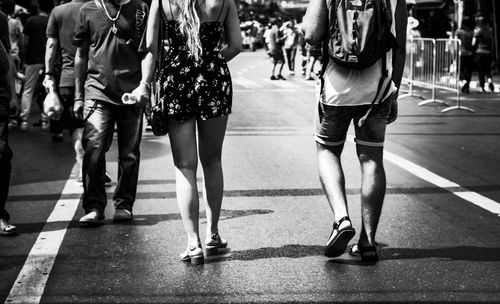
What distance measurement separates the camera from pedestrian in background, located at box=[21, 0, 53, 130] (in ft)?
42.9

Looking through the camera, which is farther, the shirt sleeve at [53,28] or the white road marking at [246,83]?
the white road marking at [246,83]

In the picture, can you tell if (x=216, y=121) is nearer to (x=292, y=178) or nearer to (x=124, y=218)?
(x=124, y=218)

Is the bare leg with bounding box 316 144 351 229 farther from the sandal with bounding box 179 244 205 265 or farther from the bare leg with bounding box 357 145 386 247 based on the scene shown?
the sandal with bounding box 179 244 205 265

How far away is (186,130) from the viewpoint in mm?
5629

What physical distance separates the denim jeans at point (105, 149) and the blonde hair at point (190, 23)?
64.0 inches

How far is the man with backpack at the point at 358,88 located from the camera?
5.43 meters

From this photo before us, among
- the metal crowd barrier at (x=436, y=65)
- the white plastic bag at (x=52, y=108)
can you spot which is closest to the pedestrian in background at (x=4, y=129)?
the white plastic bag at (x=52, y=108)

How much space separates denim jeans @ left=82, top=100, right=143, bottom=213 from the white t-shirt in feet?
6.63

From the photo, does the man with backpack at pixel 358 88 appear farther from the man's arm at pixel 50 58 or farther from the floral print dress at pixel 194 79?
the man's arm at pixel 50 58

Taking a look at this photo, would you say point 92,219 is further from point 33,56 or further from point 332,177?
point 33,56

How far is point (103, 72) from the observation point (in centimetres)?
694

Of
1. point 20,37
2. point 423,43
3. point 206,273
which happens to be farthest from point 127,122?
point 423,43

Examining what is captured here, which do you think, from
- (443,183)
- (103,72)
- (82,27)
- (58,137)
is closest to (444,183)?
(443,183)

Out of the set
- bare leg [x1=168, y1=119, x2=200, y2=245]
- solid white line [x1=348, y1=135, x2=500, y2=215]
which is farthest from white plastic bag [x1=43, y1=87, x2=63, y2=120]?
solid white line [x1=348, y1=135, x2=500, y2=215]
